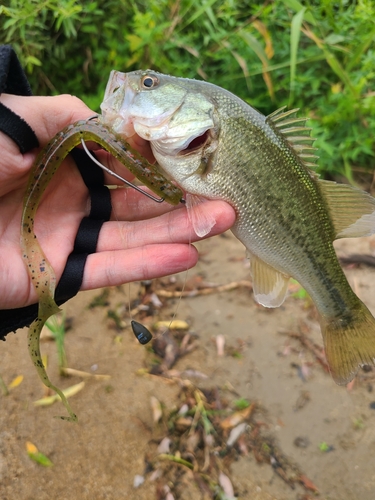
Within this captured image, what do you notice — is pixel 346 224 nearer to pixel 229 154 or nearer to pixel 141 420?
pixel 229 154

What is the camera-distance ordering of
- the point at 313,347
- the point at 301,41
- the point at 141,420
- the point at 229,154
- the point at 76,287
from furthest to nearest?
the point at 301,41
the point at 313,347
the point at 141,420
the point at 76,287
the point at 229,154

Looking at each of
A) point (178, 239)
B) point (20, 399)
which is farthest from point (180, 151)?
point (20, 399)

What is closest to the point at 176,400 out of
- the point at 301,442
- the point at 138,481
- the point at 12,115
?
the point at 138,481

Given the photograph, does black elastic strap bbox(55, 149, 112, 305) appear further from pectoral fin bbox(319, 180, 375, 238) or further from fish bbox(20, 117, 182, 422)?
pectoral fin bbox(319, 180, 375, 238)

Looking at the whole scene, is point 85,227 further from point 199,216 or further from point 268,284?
point 268,284

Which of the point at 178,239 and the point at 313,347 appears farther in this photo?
the point at 313,347

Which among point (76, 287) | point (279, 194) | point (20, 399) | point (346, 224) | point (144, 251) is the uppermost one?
point (279, 194)
